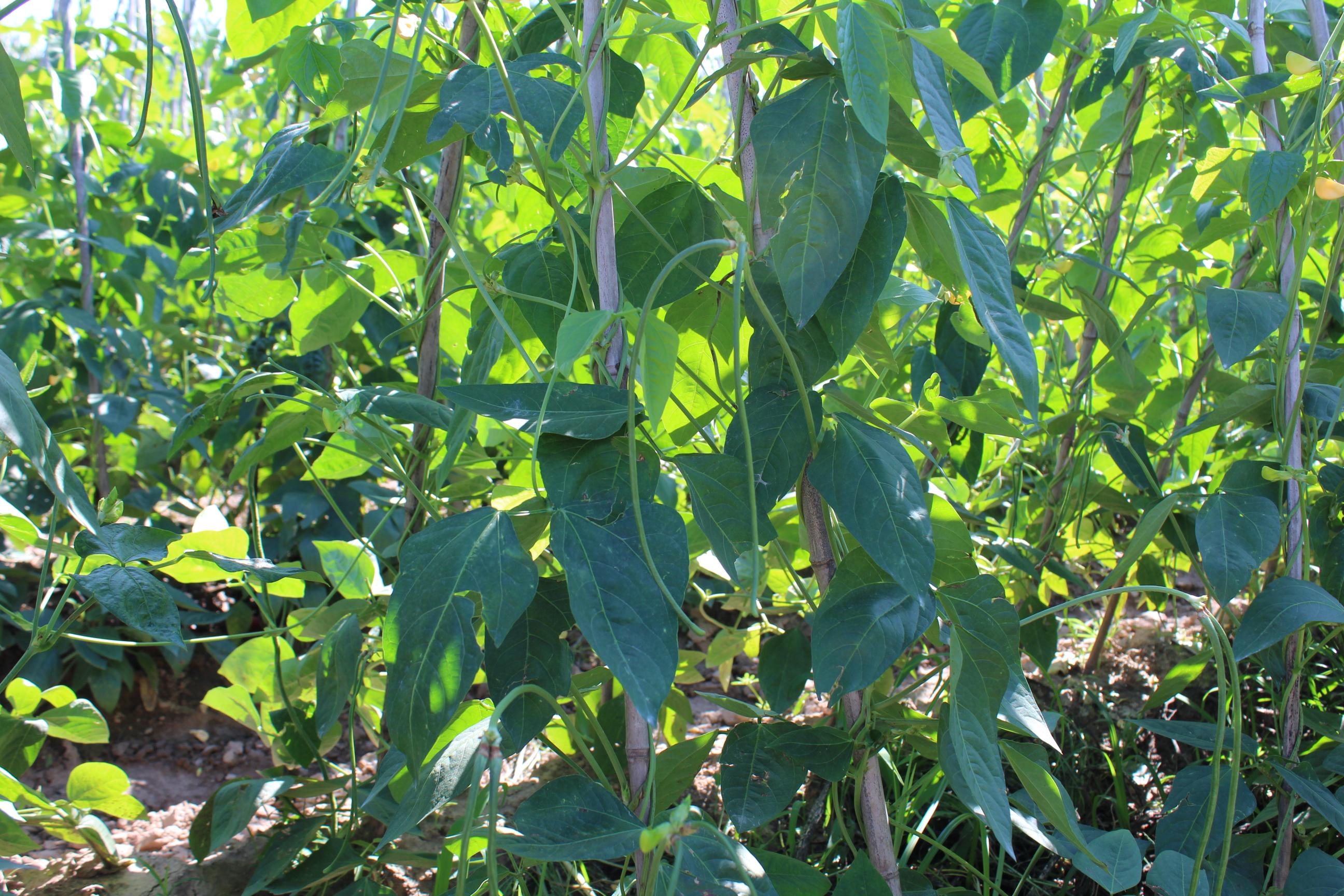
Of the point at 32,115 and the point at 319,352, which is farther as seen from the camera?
the point at 32,115

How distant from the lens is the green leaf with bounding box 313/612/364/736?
91 centimetres

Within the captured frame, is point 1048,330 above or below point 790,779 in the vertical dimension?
above

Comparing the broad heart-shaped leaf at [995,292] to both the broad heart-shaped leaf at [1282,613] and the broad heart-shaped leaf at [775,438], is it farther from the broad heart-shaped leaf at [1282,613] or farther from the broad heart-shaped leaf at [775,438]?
the broad heart-shaped leaf at [1282,613]

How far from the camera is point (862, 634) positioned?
28.3 inches

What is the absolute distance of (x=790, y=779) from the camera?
840 mm

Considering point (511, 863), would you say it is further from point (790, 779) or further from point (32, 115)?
point (32, 115)

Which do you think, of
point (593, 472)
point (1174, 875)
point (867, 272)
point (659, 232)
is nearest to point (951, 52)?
point (867, 272)

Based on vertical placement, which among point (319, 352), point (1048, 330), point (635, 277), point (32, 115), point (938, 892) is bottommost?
point (938, 892)

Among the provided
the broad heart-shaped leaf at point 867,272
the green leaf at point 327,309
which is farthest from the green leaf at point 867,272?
the green leaf at point 327,309

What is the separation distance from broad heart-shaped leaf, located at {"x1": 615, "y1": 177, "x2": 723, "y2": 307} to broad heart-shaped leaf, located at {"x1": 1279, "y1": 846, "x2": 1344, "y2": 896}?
0.89 metres

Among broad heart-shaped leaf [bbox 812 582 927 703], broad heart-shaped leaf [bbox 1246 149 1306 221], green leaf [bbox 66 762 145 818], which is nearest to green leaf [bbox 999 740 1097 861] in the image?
broad heart-shaped leaf [bbox 812 582 927 703]

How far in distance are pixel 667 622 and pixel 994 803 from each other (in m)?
0.31

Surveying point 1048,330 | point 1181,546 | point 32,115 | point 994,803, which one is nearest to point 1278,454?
point 1181,546

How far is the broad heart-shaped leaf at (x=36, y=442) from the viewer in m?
0.52
